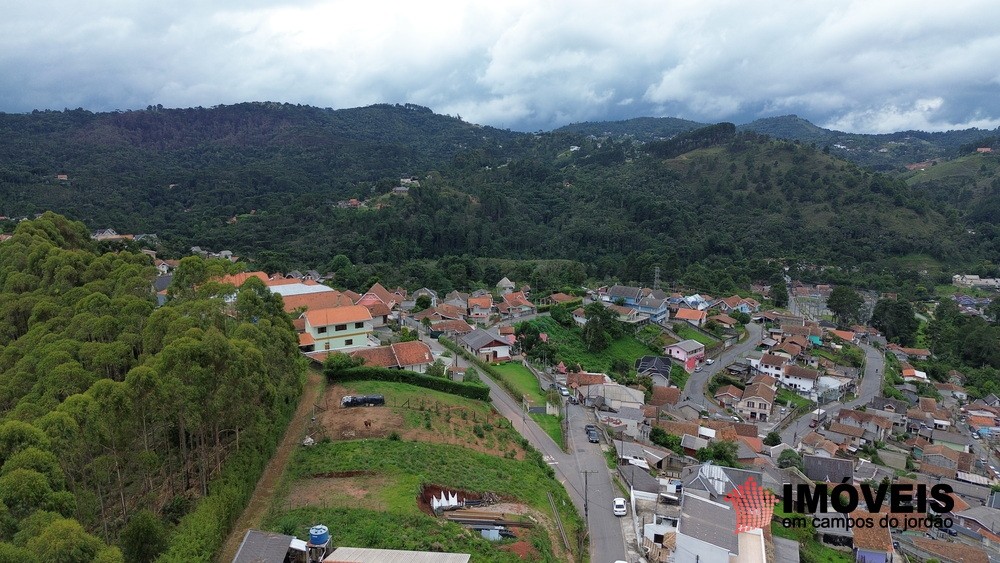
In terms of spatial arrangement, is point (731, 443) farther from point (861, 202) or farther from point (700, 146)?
point (700, 146)

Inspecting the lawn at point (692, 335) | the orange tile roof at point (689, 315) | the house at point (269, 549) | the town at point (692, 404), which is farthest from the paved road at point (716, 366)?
the house at point (269, 549)

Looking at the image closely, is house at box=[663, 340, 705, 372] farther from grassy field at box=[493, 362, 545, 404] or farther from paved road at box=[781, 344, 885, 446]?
grassy field at box=[493, 362, 545, 404]

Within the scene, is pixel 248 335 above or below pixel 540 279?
above

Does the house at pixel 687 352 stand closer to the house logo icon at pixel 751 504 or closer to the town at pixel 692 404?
the town at pixel 692 404

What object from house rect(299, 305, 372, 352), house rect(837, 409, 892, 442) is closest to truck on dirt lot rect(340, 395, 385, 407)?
house rect(299, 305, 372, 352)

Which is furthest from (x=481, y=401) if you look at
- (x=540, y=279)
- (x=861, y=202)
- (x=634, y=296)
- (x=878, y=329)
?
(x=861, y=202)

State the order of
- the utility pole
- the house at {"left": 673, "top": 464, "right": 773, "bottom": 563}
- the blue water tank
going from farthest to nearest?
the utility pole → the house at {"left": 673, "top": 464, "right": 773, "bottom": 563} → the blue water tank
